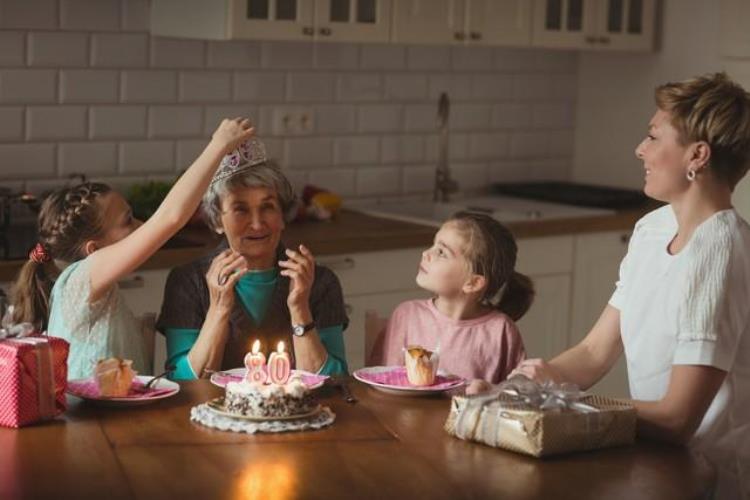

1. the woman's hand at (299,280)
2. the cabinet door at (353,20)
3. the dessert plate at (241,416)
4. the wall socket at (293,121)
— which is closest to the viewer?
the dessert plate at (241,416)

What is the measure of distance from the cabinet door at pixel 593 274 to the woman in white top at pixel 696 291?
2155 mm

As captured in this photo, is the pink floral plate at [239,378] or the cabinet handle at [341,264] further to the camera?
the cabinet handle at [341,264]

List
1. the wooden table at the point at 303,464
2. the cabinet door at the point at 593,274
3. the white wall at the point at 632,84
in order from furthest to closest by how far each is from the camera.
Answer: the white wall at the point at 632,84
the cabinet door at the point at 593,274
the wooden table at the point at 303,464

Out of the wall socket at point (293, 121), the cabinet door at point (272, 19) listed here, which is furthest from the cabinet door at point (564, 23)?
the cabinet door at point (272, 19)

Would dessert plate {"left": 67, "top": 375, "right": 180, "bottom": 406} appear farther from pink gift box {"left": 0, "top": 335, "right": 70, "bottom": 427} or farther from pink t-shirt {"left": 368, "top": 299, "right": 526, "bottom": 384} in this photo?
pink t-shirt {"left": 368, "top": 299, "right": 526, "bottom": 384}

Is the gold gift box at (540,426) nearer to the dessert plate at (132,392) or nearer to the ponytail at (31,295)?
the dessert plate at (132,392)

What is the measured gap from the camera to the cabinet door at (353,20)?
465 centimetres

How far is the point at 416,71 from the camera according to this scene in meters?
5.40

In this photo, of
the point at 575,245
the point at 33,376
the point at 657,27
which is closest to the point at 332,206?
the point at 575,245

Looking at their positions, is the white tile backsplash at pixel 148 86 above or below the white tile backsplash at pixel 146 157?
above

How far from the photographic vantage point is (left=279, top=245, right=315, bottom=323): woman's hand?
10.00ft

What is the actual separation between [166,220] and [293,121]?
225cm

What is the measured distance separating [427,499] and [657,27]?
3837 mm

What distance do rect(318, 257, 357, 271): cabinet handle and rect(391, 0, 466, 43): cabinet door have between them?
88 cm
